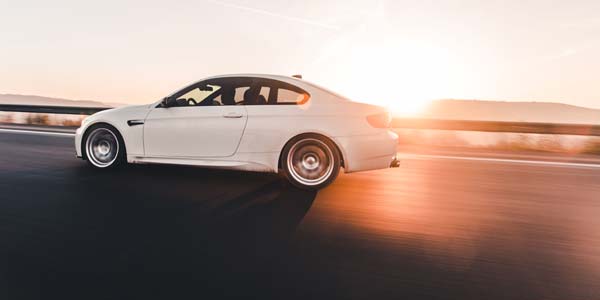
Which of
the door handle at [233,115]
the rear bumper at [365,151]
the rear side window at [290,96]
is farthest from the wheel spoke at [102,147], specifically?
the rear bumper at [365,151]

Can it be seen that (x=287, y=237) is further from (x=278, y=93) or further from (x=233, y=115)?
(x=278, y=93)

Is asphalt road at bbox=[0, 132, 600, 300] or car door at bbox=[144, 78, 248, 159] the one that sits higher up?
car door at bbox=[144, 78, 248, 159]

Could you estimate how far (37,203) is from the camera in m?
5.39

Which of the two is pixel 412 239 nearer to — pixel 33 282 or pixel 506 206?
pixel 506 206

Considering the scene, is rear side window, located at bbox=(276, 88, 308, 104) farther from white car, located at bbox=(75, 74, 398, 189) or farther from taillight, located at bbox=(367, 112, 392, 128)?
taillight, located at bbox=(367, 112, 392, 128)

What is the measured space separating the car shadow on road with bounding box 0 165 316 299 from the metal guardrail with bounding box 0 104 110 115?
11139 mm

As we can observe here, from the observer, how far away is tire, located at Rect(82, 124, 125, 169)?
7531 millimetres

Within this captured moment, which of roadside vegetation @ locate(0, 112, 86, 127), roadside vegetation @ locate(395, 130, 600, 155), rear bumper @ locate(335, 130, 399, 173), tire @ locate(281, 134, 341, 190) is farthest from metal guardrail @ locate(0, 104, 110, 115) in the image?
rear bumper @ locate(335, 130, 399, 173)

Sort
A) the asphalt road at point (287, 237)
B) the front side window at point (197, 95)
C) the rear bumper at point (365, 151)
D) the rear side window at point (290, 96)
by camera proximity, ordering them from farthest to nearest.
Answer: the front side window at point (197, 95) → the rear side window at point (290, 96) → the rear bumper at point (365, 151) → the asphalt road at point (287, 237)

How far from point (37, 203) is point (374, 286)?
378 cm

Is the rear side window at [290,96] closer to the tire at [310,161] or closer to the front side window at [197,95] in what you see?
the tire at [310,161]

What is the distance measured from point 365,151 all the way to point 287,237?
245 centimetres

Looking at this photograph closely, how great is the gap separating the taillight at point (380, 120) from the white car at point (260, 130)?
1 centimetres

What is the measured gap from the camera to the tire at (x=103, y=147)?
7.53 meters
